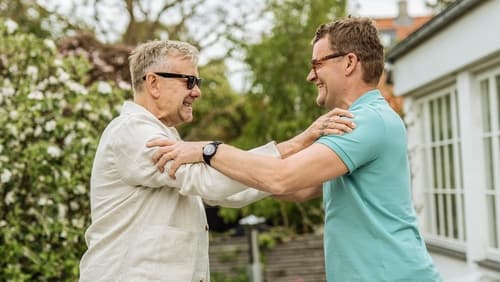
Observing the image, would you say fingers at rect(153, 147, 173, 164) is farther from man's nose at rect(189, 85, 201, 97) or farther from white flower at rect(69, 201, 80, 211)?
white flower at rect(69, 201, 80, 211)

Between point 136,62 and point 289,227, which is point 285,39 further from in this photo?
point 136,62

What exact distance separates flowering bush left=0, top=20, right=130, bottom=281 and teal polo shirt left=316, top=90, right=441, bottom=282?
3287 mm

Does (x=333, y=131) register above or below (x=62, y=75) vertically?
below

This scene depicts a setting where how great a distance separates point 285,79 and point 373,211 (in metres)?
9.27

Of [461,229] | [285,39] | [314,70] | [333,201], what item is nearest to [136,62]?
[314,70]

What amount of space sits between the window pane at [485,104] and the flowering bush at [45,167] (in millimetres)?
2810

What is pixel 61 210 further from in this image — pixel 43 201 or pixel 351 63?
pixel 351 63

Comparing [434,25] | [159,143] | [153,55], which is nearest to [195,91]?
[153,55]

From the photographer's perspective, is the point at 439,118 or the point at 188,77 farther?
the point at 439,118

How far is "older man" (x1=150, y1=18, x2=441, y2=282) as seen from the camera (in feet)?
8.16

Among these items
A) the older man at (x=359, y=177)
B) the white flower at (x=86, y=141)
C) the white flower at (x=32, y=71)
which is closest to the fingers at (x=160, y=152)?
the older man at (x=359, y=177)

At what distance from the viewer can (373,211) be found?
2545 millimetres

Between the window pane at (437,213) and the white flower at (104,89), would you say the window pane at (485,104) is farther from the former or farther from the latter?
the white flower at (104,89)

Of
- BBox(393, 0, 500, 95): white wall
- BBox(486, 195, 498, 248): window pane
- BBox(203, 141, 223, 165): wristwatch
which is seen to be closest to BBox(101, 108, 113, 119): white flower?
BBox(393, 0, 500, 95): white wall
